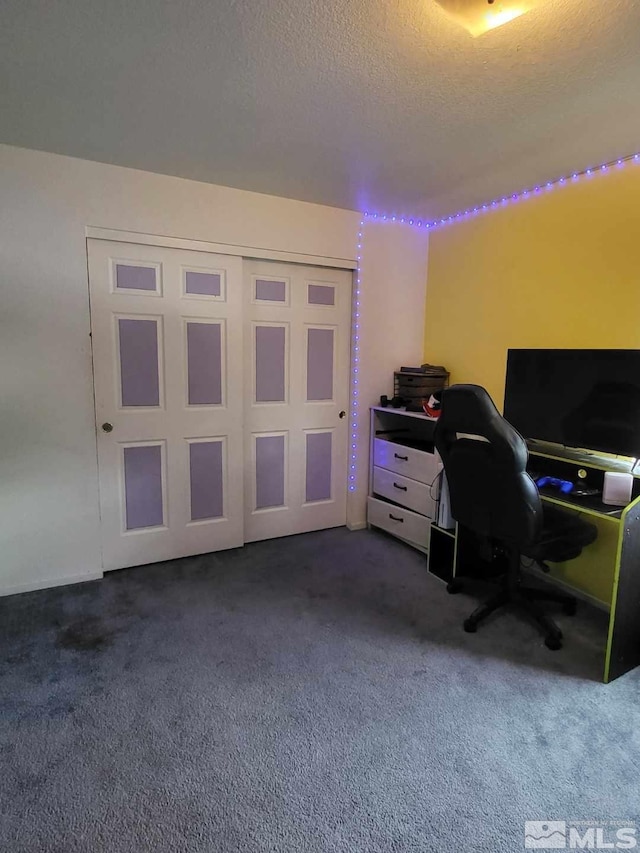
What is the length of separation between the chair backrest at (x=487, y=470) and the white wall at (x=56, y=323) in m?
1.83

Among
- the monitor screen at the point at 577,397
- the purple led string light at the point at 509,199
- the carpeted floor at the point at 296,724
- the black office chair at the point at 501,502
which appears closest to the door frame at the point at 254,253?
the purple led string light at the point at 509,199

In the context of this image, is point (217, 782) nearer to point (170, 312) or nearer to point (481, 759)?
point (481, 759)

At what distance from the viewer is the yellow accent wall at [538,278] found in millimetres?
2469

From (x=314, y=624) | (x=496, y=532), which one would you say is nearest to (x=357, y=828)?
(x=314, y=624)

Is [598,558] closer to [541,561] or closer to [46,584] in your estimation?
[541,561]

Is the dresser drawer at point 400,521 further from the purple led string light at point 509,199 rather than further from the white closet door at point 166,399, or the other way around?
the purple led string light at point 509,199

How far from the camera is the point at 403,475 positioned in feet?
11.1

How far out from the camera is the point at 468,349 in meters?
3.44

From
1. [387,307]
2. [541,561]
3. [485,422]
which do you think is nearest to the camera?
[485,422]

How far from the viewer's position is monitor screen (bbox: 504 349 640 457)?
2.29 m

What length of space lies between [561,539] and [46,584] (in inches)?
111

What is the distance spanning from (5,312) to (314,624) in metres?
2.31

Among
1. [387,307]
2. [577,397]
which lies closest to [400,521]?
[577,397]

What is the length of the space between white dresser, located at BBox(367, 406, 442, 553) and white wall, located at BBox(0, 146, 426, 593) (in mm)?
1718
